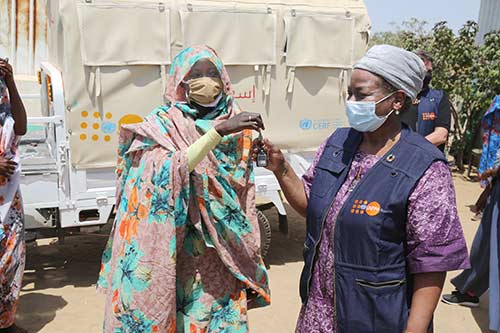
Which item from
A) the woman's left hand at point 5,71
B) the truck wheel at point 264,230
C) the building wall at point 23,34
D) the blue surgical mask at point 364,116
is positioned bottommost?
the truck wheel at point 264,230

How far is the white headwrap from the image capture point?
1.80 meters

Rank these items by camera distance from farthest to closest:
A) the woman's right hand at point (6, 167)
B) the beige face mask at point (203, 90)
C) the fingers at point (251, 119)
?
the woman's right hand at point (6, 167) < the beige face mask at point (203, 90) < the fingers at point (251, 119)

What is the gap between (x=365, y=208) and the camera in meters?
1.77

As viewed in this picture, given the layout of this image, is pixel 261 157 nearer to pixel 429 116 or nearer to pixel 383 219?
pixel 383 219

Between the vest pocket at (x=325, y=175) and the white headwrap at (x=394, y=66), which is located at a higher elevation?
the white headwrap at (x=394, y=66)

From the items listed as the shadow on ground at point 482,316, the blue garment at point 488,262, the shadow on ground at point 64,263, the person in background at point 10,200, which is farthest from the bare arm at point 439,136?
the person in background at point 10,200

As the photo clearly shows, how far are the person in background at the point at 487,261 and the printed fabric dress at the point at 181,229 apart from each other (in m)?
2.23

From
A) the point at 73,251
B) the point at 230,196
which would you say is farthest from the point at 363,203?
the point at 73,251

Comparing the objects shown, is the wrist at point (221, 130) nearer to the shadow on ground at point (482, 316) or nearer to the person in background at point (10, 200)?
the person in background at point (10, 200)

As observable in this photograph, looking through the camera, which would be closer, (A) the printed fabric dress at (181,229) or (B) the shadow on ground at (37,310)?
(A) the printed fabric dress at (181,229)

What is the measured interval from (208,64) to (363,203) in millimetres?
1036

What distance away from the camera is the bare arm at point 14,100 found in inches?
133

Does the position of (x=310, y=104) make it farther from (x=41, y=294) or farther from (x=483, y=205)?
(x=41, y=294)

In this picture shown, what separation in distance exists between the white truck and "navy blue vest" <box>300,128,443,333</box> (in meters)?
2.95
